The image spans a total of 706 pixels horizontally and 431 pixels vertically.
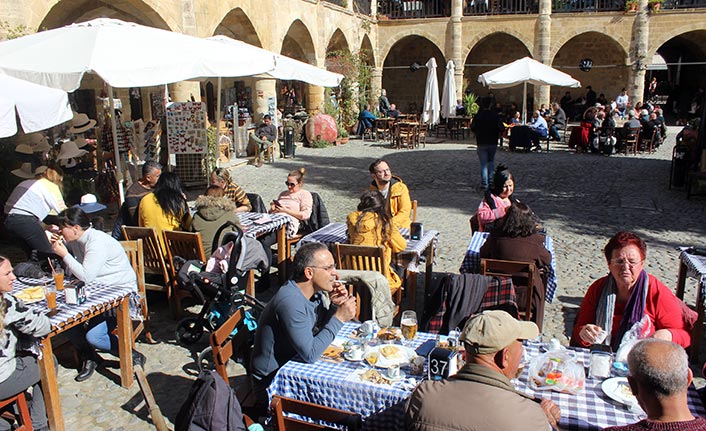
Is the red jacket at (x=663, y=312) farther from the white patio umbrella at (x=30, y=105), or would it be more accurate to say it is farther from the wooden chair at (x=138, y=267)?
the white patio umbrella at (x=30, y=105)

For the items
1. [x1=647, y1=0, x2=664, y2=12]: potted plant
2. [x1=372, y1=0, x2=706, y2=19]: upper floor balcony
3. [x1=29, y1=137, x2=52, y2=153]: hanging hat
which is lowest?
[x1=29, y1=137, x2=52, y2=153]: hanging hat

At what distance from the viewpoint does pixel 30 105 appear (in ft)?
16.5

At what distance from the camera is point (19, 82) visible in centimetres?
533

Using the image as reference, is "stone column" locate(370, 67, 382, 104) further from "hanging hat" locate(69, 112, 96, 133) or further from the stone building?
"hanging hat" locate(69, 112, 96, 133)

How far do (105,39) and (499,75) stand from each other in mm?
11844

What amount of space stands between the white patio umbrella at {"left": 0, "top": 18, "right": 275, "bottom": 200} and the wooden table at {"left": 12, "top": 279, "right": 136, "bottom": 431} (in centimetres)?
226

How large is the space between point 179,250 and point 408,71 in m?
23.1

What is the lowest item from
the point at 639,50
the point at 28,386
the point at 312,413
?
the point at 28,386

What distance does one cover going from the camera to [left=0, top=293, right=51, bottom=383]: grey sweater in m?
3.17

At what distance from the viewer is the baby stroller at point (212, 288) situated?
14.8 feet

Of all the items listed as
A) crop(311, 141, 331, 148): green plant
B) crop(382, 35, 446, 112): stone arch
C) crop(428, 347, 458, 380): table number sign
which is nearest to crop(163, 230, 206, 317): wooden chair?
crop(428, 347, 458, 380): table number sign

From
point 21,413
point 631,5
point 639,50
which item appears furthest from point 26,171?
point 631,5

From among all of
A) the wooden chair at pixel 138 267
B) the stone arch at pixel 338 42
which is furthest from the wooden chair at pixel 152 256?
the stone arch at pixel 338 42

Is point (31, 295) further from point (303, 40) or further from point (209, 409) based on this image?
point (303, 40)
